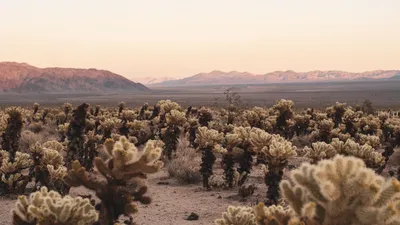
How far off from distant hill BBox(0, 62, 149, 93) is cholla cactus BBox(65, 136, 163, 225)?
4946 inches

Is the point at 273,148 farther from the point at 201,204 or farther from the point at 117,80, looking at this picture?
the point at 117,80

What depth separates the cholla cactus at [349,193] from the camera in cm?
255

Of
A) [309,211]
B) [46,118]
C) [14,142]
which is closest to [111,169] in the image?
[309,211]

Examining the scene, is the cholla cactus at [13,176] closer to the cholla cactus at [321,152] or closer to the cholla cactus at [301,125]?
the cholla cactus at [321,152]

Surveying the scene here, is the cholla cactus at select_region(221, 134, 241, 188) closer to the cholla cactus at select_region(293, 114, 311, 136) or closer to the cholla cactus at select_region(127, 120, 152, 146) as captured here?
the cholla cactus at select_region(127, 120, 152, 146)

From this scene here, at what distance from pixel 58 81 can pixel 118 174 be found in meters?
139

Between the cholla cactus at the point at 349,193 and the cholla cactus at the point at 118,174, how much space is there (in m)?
1.92

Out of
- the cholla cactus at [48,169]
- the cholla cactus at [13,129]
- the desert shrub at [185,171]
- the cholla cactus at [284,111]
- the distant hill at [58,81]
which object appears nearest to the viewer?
the cholla cactus at [48,169]

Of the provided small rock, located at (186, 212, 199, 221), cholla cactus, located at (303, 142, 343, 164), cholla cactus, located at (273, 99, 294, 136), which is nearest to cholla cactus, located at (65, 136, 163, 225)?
small rock, located at (186, 212, 199, 221)

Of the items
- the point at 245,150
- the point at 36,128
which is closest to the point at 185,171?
the point at 245,150

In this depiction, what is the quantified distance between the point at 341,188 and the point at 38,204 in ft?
9.31

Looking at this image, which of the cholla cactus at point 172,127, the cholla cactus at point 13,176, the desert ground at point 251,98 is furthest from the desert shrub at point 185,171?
the desert ground at point 251,98

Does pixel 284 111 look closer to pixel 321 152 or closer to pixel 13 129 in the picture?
pixel 321 152

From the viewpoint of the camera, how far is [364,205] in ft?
8.54
